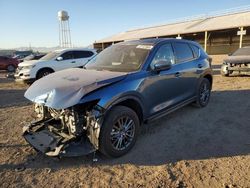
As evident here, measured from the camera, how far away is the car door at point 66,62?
35.0ft

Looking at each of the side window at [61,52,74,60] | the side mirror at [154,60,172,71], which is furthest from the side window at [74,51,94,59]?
the side mirror at [154,60,172,71]

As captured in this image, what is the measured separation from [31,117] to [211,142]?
171 inches

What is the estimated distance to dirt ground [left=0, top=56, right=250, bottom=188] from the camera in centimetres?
308

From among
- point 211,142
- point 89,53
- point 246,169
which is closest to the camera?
point 246,169

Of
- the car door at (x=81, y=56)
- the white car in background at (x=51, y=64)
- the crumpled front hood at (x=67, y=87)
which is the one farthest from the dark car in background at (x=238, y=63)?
the crumpled front hood at (x=67, y=87)

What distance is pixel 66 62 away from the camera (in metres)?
10.9

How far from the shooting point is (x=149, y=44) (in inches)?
178

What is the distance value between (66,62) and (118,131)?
318 inches

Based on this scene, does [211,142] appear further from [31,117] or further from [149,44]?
[31,117]

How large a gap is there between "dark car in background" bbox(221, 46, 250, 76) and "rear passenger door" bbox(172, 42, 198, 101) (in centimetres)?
603

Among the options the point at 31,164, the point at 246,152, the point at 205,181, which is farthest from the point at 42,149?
the point at 246,152

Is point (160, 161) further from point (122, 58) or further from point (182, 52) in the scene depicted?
point (182, 52)

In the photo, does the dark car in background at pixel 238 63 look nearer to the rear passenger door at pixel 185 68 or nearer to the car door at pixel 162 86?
the rear passenger door at pixel 185 68

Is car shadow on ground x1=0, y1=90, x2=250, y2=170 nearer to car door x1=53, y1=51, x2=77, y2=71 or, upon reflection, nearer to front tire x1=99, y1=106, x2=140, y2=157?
front tire x1=99, y1=106, x2=140, y2=157
